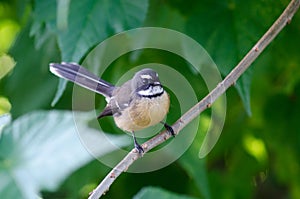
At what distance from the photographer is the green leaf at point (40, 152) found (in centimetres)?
104

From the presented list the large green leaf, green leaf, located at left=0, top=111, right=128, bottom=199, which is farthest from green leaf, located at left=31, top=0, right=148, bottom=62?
green leaf, located at left=0, top=111, right=128, bottom=199

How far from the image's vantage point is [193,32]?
4.42 feet

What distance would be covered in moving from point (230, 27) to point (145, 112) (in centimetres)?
41

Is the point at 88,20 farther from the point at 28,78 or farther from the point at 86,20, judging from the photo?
the point at 28,78

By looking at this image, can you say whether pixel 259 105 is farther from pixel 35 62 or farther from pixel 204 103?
pixel 204 103

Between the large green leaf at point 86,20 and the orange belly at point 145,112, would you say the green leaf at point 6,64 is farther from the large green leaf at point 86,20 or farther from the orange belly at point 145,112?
the orange belly at point 145,112

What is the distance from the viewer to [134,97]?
1096mm

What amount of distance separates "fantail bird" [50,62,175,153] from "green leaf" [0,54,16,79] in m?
0.24

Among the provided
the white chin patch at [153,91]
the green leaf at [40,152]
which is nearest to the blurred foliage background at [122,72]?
the green leaf at [40,152]

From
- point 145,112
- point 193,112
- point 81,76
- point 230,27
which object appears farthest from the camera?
point 230,27

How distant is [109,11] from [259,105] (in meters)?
0.56

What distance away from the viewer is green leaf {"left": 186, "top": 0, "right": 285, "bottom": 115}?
1302 millimetres

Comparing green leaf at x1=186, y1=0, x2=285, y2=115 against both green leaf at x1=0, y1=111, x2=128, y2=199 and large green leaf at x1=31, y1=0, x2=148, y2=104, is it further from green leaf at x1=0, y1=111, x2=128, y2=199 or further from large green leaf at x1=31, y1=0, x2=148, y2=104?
green leaf at x1=0, y1=111, x2=128, y2=199

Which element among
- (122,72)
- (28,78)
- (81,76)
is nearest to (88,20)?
(81,76)
